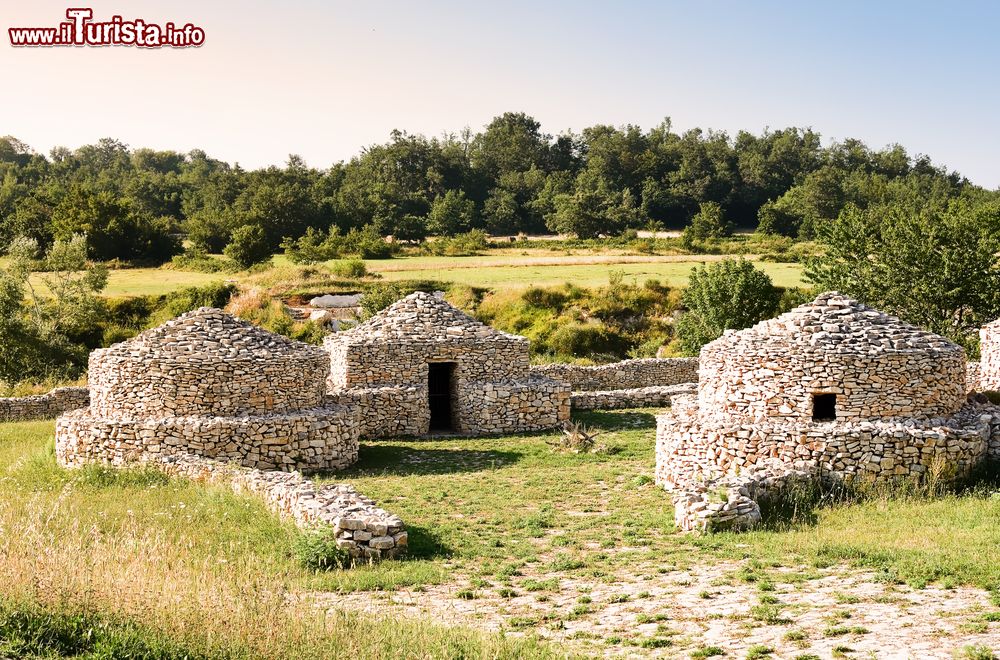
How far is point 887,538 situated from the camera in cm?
1032

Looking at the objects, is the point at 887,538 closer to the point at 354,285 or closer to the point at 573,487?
the point at 573,487

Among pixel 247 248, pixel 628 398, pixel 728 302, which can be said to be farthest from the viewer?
pixel 247 248

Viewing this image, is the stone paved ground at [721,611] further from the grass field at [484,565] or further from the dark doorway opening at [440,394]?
the dark doorway opening at [440,394]

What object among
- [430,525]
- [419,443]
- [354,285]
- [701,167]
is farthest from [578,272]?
[701,167]

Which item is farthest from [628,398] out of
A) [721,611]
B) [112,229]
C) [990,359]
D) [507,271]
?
[112,229]

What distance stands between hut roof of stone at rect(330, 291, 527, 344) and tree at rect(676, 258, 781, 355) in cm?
1337

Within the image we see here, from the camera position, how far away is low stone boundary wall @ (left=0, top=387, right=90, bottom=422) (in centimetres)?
2461

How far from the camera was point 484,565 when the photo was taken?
10133 millimetres

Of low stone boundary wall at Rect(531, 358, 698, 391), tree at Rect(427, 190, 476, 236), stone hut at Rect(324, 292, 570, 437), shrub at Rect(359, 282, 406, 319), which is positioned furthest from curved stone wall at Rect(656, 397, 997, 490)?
tree at Rect(427, 190, 476, 236)

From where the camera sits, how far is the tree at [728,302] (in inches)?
1291

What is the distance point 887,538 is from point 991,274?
22688 mm

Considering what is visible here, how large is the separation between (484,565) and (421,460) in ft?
25.0

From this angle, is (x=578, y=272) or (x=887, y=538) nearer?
(x=887, y=538)

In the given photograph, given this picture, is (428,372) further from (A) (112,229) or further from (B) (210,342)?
(A) (112,229)
